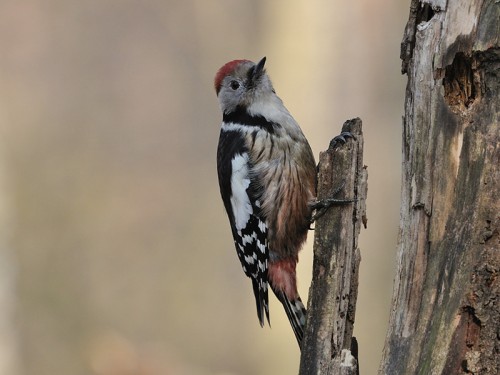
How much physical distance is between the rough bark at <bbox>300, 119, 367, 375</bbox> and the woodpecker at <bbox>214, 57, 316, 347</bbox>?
890mm

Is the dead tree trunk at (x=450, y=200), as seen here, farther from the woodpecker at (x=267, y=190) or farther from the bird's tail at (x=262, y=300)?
the bird's tail at (x=262, y=300)

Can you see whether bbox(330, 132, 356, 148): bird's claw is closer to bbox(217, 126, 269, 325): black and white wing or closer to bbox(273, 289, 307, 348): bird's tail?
bbox(217, 126, 269, 325): black and white wing

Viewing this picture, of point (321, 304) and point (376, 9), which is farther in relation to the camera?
point (376, 9)

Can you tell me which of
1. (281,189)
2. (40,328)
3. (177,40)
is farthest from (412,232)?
(177,40)

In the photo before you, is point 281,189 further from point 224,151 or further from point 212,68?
point 212,68

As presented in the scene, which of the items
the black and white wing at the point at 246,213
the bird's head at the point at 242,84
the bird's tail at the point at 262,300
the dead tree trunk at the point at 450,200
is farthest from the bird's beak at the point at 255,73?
the dead tree trunk at the point at 450,200

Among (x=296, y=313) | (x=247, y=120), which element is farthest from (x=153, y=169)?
(x=296, y=313)

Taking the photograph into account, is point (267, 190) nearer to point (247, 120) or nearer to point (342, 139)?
point (247, 120)

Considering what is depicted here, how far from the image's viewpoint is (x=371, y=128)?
7.75 meters

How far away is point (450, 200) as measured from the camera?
288 centimetres

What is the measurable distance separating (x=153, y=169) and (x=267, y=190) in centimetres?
520

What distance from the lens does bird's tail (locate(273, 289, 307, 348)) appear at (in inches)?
174

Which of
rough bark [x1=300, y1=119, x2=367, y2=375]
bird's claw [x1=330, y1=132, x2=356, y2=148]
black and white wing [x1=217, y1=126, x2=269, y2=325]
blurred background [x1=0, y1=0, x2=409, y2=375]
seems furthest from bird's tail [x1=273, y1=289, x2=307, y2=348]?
blurred background [x1=0, y1=0, x2=409, y2=375]

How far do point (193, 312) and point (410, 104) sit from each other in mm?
6339
